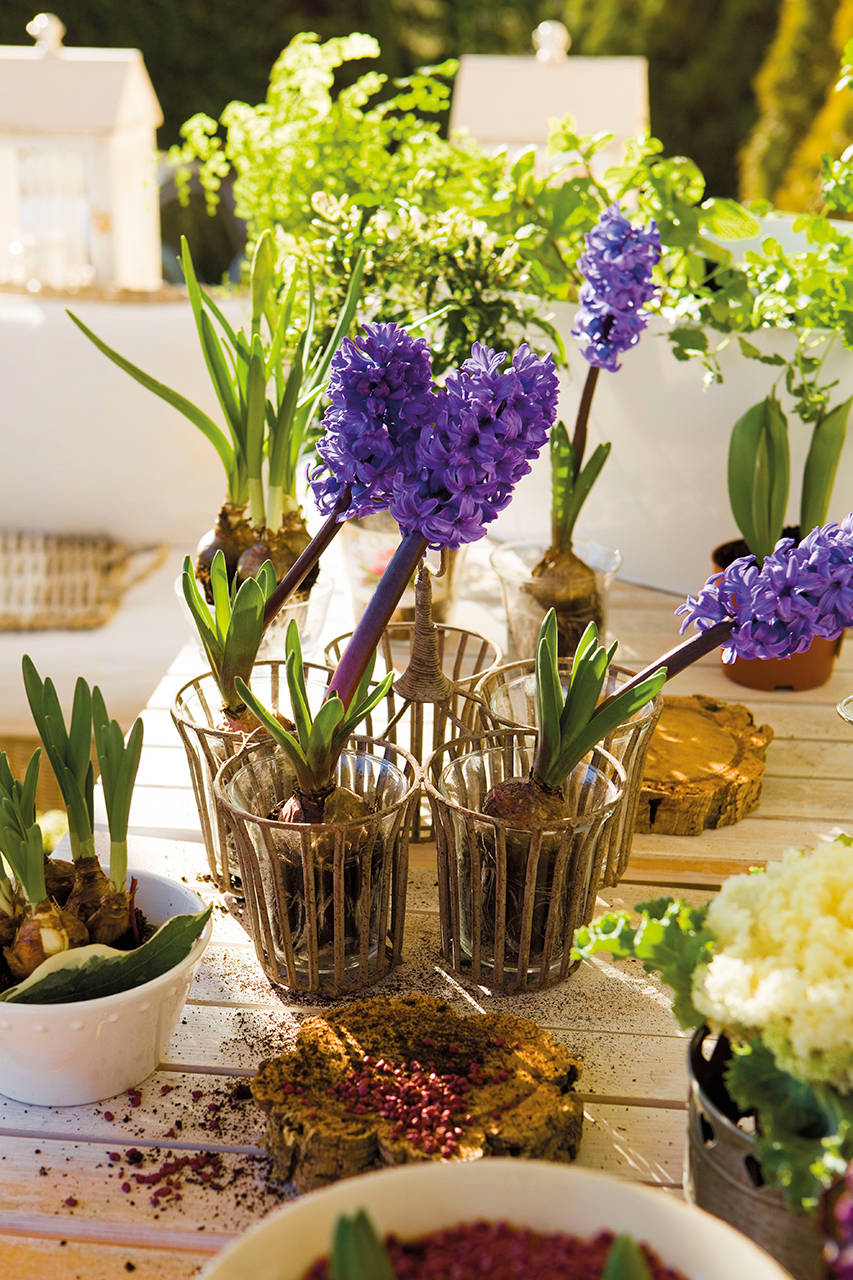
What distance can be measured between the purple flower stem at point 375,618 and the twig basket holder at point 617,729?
139 millimetres

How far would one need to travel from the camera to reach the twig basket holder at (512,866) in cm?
78

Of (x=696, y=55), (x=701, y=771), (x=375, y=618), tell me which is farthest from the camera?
(x=696, y=55)

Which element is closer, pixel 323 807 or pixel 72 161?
pixel 323 807

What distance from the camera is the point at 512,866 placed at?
796 mm

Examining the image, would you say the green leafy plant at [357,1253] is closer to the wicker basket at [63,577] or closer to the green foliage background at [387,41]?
the wicker basket at [63,577]

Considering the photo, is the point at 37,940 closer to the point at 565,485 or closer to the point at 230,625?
the point at 230,625

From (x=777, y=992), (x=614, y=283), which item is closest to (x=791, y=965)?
(x=777, y=992)

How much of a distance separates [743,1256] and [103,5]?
649 centimetres

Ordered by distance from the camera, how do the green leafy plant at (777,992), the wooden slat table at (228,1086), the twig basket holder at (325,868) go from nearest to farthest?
1. the green leafy plant at (777,992)
2. the wooden slat table at (228,1086)
3. the twig basket holder at (325,868)

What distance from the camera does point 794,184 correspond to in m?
4.86

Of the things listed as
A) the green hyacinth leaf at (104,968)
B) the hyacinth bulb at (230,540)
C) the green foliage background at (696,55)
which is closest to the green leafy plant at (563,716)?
the green hyacinth leaf at (104,968)

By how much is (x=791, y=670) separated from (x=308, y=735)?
0.71 metres

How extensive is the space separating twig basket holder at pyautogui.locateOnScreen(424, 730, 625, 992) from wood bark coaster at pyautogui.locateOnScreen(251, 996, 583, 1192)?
65 millimetres

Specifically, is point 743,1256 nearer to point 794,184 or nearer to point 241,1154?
point 241,1154
